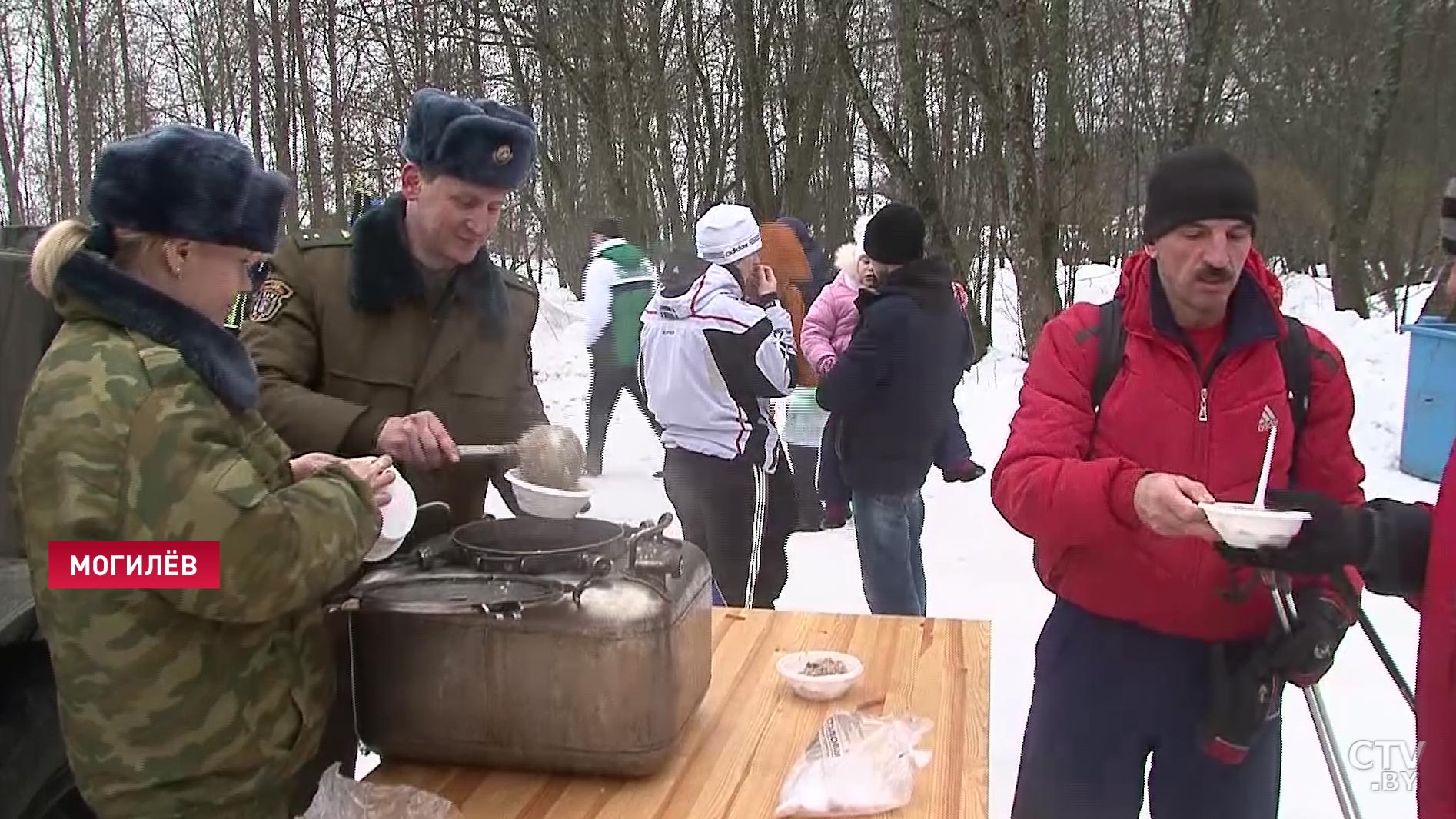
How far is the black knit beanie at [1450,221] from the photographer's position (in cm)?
180

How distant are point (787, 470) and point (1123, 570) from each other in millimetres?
2419

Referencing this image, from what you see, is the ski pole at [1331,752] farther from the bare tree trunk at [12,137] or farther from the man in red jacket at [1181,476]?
the bare tree trunk at [12,137]

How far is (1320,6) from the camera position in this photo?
15594mm

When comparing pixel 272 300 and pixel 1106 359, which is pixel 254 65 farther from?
pixel 1106 359

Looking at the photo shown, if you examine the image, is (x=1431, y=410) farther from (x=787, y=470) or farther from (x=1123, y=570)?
(x=1123, y=570)

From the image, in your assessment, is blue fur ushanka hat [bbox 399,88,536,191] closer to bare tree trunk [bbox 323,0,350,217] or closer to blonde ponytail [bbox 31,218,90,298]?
blonde ponytail [bbox 31,218,90,298]

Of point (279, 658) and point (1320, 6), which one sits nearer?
point (279, 658)

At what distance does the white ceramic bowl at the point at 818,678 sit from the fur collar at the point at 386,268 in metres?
1.02

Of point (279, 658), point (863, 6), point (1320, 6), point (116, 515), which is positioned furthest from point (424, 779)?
point (1320, 6)

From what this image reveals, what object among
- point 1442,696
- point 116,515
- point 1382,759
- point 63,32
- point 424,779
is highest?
point 63,32

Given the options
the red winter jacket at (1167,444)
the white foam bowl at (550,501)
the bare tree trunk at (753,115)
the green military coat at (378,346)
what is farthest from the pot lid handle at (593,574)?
the bare tree trunk at (753,115)

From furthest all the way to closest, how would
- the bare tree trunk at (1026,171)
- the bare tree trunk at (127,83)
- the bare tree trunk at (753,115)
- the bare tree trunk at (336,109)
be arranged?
the bare tree trunk at (753,115)
the bare tree trunk at (127,83)
the bare tree trunk at (336,109)
the bare tree trunk at (1026,171)

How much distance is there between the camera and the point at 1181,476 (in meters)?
1.93

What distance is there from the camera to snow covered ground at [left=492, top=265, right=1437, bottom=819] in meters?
3.62
